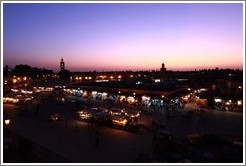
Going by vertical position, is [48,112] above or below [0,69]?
below

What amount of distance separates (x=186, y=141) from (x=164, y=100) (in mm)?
13285

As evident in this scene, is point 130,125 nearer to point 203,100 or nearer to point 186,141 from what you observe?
point 186,141

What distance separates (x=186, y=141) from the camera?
1672 cm

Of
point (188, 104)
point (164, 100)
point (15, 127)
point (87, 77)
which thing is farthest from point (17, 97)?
point (87, 77)

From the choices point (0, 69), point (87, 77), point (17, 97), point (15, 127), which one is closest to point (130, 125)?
point (15, 127)

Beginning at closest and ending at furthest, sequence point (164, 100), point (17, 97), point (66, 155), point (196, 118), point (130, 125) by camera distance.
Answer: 1. point (66, 155)
2. point (130, 125)
3. point (196, 118)
4. point (164, 100)
5. point (17, 97)

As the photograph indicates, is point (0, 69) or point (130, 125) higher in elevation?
point (0, 69)

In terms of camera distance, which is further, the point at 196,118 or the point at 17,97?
the point at 17,97

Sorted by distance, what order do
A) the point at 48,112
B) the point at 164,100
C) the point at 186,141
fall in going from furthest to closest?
the point at 164,100, the point at 48,112, the point at 186,141

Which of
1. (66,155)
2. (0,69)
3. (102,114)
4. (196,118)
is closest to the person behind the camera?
(0,69)

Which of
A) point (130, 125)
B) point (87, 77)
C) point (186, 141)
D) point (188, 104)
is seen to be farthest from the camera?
point (87, 77)

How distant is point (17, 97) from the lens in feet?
114

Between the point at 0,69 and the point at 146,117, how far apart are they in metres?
14.5

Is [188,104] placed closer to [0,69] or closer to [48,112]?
[48,112]
